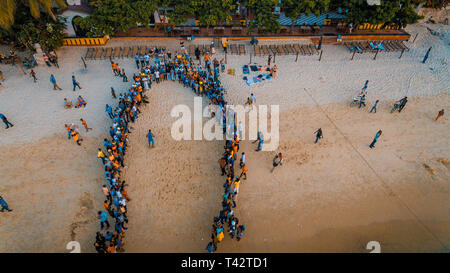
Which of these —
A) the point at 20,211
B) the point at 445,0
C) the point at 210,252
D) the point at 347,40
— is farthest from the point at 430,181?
the point at 445,0

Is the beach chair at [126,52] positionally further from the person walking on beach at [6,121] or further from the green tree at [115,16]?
the person walking on beach at [6,121]

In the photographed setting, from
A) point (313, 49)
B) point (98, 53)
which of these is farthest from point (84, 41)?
point (313, 49)

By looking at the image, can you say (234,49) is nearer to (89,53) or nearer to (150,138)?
(89,53)

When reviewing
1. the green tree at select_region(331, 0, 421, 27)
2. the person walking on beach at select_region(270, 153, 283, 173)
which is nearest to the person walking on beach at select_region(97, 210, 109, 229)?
the person walking on beach at select_region(270, 153, 283, 173)

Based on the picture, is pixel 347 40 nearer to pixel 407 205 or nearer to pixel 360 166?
pixel 360 166

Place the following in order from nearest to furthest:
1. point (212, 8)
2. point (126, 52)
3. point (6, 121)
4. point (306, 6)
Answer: point (6, 121)
point (212, 8)
point (306, 6)
point (126, 52)

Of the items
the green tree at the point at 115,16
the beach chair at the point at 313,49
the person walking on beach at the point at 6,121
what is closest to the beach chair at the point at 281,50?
the beach chair at the point at 313,49
